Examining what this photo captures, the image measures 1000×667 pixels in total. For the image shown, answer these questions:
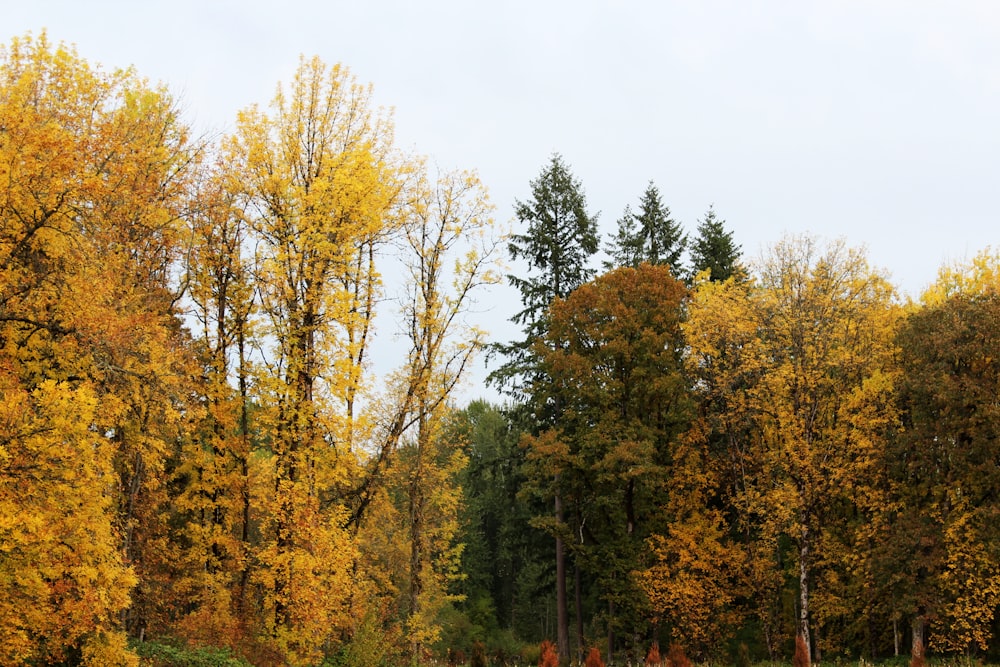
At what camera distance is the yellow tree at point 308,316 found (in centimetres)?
1802

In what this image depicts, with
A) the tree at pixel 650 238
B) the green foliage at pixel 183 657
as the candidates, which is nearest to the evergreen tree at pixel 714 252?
the tree at pixel 650 238

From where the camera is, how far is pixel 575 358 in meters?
30.9

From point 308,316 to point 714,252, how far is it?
27.0 metres

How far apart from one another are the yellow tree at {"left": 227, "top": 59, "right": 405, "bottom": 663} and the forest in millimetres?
88

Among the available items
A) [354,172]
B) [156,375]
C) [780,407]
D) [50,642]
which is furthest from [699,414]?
[50,642]

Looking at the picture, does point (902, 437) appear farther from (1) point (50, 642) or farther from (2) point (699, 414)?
(1) point (50, 642)

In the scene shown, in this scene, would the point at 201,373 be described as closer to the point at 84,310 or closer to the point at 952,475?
the point at 84,310

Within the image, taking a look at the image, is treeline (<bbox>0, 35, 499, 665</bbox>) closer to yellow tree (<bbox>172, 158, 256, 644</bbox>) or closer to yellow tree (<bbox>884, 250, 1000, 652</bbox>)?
yellow tree (<bbox>172, 158, 256, 644</bbox>)

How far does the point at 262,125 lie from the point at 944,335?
1988 centimetres

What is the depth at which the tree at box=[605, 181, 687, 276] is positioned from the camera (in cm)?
4106

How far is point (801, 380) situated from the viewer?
1091 inches

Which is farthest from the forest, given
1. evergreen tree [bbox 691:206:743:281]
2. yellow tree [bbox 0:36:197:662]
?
evergreen tree [bbox 691:206:743:281]

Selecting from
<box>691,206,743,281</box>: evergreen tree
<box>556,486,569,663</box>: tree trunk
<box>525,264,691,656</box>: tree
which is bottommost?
<box>556,486,569,663</box>: tree trunk

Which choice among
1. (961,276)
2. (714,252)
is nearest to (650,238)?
(714,252)
